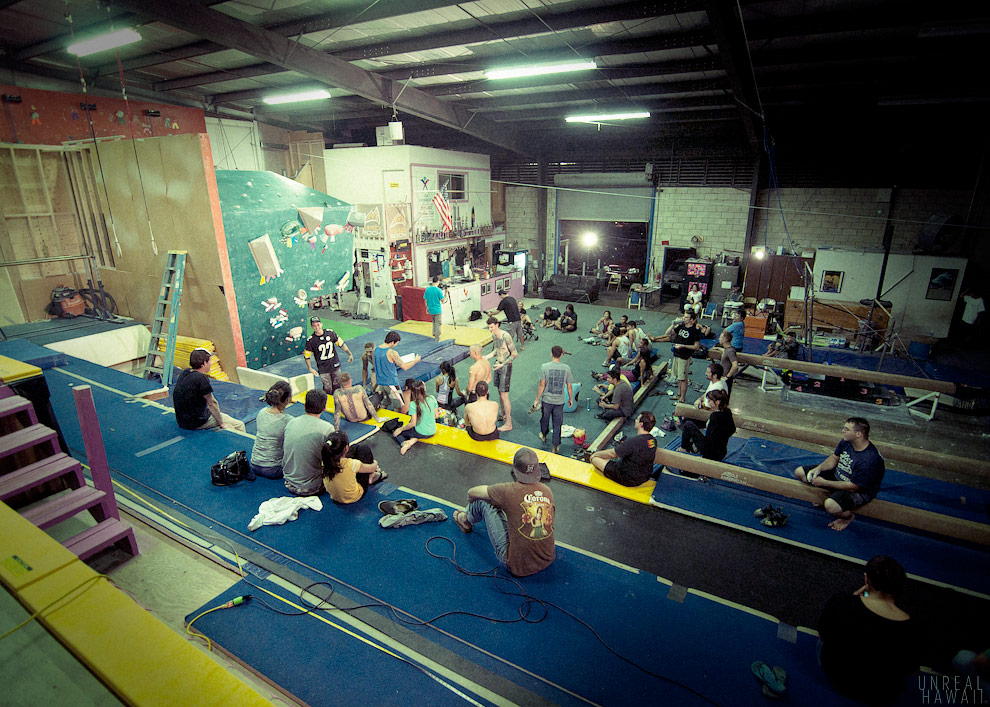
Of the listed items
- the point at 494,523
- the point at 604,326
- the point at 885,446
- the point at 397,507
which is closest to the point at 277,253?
the point at 397,507

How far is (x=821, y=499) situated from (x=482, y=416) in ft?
12.4

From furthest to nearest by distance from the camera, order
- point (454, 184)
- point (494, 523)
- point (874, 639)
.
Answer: point (454, 184) → point (494, 523) → point (874, 639)

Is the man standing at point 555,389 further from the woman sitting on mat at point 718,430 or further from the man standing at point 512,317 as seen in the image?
the man standing at point 512,317

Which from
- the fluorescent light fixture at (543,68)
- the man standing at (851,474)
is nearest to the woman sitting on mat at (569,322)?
the fluorescent light fixture at (543,68)

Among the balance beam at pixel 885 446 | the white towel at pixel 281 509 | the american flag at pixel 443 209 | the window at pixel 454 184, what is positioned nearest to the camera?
the white towel at pixel 281 509

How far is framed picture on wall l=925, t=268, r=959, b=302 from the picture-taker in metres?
11.2

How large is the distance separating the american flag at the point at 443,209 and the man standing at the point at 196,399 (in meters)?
9.92

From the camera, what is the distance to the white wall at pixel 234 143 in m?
13.4

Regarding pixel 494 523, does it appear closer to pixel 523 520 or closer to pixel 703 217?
pixel 523 520

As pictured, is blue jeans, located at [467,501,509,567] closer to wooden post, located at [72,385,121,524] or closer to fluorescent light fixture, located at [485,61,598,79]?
wooden post, located at [72,385,121,524]

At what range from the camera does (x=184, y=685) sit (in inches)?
66.0

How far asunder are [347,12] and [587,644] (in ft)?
26.9

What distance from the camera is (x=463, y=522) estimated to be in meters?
4.50

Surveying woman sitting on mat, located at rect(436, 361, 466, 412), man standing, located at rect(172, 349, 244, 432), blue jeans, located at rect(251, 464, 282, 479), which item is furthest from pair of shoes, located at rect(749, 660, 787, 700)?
man standing, located at rect(172, 349, 244, 432)
